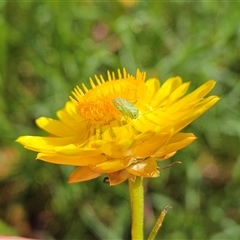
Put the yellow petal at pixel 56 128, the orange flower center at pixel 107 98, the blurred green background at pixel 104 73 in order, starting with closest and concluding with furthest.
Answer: the orange flower center at pixel 107 98
the yellow petal at pixel 56 128
the blurred green background at pixel 104 73

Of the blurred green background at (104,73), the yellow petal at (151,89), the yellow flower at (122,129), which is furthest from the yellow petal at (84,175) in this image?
the blurred green background at (104,73)

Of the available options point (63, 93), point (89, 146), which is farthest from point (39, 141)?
point (63, 93)

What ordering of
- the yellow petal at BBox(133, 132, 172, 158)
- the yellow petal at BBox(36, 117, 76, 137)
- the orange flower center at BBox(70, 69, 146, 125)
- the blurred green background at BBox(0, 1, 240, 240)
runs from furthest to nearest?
the blurred green background at BBox(0, 1, 240, 240), the yellow petal at BBox(36, 117, 76, 137), the orange flower center at BBox(70, 69, 146, 125), the yellow petal at BBox(133, 132, 172, 158)

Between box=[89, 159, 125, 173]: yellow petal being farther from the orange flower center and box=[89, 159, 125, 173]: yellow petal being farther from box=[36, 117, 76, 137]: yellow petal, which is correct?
box=[36, 117, 76, 137]: yellow petal

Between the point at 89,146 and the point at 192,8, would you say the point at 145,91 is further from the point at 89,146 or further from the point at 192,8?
the point at 192,8

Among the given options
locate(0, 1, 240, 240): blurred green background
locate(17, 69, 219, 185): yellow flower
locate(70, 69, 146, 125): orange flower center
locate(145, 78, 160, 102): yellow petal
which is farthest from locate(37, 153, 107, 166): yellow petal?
locate(0, 1, 240, 240): blurred green background

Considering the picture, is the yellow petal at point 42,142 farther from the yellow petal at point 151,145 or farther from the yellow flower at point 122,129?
the yellow petal at point 151,145
